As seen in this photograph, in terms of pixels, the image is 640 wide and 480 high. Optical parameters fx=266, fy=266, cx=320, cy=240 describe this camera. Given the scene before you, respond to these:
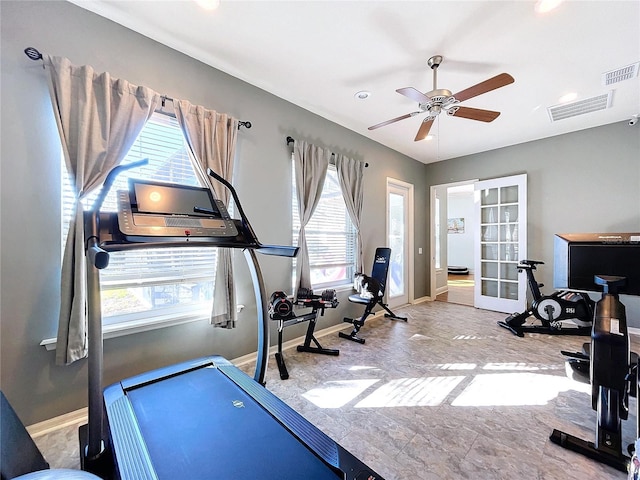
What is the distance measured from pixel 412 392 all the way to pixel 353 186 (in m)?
2.76

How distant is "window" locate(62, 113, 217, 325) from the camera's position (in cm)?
207

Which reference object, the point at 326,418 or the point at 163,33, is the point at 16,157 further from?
the point at 326,418

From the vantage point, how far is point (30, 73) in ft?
5.78

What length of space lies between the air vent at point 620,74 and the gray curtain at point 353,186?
2.76 m

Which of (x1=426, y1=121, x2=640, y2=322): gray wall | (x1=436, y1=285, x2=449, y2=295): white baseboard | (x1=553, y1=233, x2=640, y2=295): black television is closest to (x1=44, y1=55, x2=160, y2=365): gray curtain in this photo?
(x1=553, y1=233, x2=640, y2=295): black television


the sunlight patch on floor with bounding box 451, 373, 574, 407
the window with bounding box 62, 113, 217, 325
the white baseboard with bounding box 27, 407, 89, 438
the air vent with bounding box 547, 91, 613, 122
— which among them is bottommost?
the sunlight patch on floor with bounding box 451, 373, 574, 407

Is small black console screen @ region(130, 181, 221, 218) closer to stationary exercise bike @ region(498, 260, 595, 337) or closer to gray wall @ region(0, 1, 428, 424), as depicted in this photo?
gray wall @ region(0, 1, 428, 424)

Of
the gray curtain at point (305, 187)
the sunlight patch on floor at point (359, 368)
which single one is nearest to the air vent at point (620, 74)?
the gray curtain at point (305, 187)

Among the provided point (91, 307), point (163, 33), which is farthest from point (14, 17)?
point (91, 307)

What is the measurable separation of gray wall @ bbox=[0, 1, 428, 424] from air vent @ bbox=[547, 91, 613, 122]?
12.5 feet

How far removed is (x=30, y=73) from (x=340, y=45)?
7.39 ft

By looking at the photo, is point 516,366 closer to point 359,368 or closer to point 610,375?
point 610,375

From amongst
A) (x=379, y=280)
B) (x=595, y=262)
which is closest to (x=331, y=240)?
(x=379, y=280)

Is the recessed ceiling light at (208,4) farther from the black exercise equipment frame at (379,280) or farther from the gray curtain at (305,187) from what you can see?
the black exercise equipment frame at (379,280)
